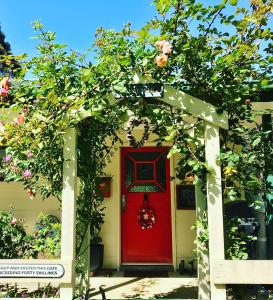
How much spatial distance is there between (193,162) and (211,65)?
41.1 inches

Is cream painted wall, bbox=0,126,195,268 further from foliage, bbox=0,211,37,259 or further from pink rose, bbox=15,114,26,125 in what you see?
pink rose, bbox=15,114,26,125

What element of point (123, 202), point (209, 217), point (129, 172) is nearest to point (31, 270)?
point (209, 217)

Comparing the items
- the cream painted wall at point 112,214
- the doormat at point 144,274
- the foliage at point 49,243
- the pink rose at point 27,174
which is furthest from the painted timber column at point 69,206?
the cream painted wall at point 112,214

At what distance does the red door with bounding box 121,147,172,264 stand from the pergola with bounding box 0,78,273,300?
3.09 m

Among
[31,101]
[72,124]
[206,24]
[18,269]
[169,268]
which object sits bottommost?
[169,268]

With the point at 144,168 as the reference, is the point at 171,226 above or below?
below

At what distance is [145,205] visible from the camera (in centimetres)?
646

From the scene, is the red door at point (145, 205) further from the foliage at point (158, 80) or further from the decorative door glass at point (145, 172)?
the foliage at point (158, 80)

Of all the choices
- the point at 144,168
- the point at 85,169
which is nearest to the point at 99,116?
the point at 85,169

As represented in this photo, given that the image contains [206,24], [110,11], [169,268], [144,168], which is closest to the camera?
[206,24]

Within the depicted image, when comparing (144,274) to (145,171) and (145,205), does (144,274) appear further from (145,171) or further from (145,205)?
(145,171)

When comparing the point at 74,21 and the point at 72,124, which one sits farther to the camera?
the point at 74,21

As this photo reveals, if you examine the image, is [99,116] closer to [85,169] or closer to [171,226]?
[85,169]

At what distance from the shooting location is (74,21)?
6.83 m
